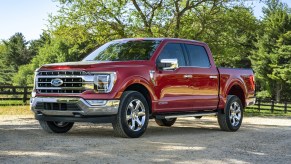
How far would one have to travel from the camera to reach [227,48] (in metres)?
23.4

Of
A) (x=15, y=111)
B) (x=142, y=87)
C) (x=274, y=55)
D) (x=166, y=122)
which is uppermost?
(x=274, y=55)

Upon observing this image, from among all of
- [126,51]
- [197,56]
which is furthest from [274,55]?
[126,51]

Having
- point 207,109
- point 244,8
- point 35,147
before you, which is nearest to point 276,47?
point 244,8

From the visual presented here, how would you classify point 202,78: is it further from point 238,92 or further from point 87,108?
point 87,108

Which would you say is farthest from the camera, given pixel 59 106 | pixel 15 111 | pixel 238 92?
pixel 15 111

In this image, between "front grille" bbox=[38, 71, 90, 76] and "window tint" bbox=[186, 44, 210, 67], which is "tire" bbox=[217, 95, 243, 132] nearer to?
"window tint" bbox=[186, 44, 210, 67]

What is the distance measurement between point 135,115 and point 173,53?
1.82 meters

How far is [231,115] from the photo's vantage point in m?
11.7

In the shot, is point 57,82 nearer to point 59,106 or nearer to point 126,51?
point 59,106

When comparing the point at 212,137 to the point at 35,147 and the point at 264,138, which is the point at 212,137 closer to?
the point at 264,138

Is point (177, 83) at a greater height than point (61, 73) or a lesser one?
lesser

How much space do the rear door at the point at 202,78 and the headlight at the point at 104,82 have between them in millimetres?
2280

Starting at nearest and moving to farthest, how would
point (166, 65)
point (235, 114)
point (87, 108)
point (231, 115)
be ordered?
point (87, 108)
point (166, 65)
point (231, 115)
point (235, 114)

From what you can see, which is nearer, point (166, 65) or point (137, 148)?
point (137, 148)
